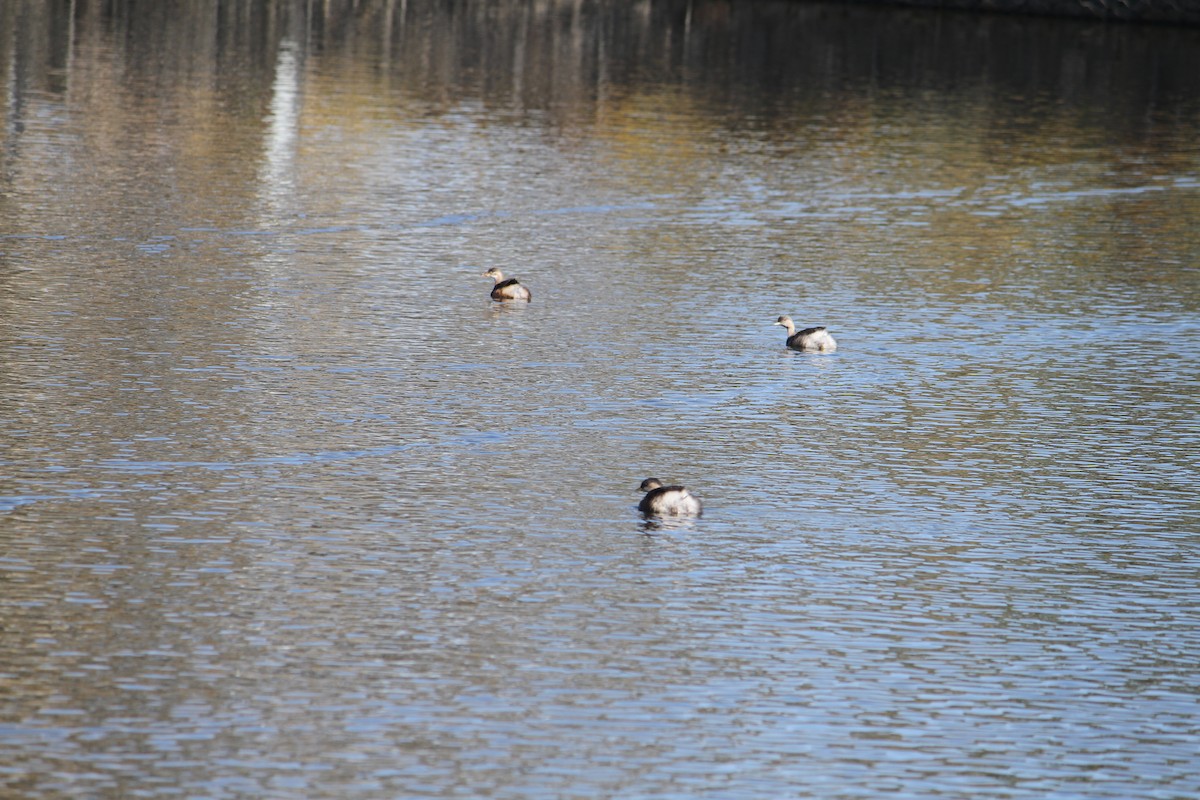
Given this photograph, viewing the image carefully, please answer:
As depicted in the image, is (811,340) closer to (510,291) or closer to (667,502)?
(510,291)

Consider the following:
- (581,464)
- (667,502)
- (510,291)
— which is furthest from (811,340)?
(667,502)

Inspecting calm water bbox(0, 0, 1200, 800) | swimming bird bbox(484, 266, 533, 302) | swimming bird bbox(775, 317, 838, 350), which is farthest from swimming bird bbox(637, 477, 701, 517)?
swimming bird bbox(484, 266, 533, 302)

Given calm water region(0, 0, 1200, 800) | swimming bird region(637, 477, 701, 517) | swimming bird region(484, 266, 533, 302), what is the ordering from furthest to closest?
swimming bird region(484, 266, 533, 302) < swimming bird region(637, 477, 701, 517) < calm water region(0, 0, 1200, 800)

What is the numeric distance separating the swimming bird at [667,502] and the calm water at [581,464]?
0.52ft

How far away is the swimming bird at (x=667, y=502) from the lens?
14.0 metres

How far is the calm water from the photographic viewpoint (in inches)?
417

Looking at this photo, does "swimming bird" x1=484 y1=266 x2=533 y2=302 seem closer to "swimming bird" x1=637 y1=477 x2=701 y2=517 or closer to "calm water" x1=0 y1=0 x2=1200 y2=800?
"calm water" x1=0 y1=0 x2=1200 y2=800

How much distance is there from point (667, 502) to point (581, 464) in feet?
5.05

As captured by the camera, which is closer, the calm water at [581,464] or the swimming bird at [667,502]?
the calm water at [581,464]

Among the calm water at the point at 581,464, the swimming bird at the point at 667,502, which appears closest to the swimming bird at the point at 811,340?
the calm water at the point at 581,464

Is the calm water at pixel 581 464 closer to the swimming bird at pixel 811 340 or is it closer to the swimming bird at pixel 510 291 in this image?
the swimming bird at pixel 811 340

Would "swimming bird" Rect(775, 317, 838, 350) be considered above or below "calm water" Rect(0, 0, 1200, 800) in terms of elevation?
above

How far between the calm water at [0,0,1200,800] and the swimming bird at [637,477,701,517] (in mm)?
158

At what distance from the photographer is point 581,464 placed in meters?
15.5
